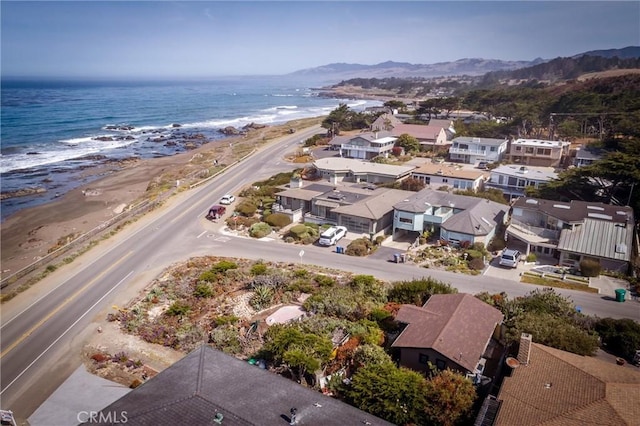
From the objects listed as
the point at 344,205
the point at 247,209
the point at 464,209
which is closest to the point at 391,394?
the point at 464,209

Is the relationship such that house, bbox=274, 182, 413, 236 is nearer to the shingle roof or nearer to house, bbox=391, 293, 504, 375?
house, bbox=391, 293, 504, 375

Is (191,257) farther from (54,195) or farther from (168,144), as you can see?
(168,144)

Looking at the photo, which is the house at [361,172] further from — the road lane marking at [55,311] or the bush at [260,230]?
the road lane marking at [55,311]

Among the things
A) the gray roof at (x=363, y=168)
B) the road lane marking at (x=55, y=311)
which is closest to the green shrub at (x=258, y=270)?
the road lane marking at (x=55, y=311)

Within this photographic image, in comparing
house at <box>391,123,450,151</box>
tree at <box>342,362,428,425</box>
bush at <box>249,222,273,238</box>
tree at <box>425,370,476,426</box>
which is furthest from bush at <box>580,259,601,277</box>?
house at <box>391,123,450,151</box>

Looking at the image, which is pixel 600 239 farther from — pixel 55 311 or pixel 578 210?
pixel 55 311

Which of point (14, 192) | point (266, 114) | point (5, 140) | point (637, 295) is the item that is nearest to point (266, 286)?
point (637, 295)

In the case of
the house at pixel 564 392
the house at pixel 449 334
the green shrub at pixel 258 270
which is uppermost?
the house at pixel 564 392
